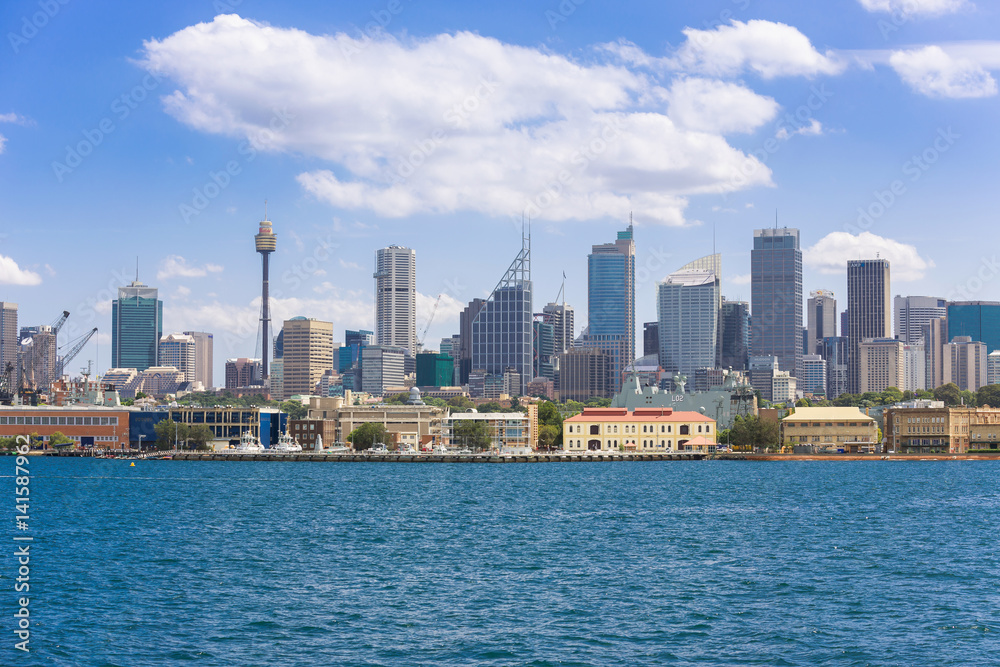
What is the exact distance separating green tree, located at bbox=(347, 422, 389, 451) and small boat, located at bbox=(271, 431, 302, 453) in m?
9.97

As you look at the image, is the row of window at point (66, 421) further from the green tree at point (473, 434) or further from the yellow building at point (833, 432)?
the yellow building at point (833, 432)

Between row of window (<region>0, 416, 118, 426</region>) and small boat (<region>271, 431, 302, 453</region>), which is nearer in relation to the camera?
small boat (<region>271, 431, 302, 453</region>)

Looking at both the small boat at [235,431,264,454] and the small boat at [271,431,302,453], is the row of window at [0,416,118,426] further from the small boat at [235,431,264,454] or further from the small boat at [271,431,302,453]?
the small boat at [271,431,302,453]

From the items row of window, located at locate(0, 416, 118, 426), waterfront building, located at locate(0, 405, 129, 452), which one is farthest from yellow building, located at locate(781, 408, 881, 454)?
row of window, located at locate(0, 416, 118, 426)

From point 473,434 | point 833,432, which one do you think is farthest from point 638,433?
point 833,432

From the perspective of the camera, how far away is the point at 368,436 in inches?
6919

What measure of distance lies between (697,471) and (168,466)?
225 feet

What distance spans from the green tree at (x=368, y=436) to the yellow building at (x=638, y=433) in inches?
1143

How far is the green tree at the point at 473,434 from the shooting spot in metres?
172

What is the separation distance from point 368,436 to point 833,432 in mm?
73027

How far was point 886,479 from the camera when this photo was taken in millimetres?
114875

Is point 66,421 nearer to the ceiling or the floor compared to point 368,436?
nearer to the ceiling

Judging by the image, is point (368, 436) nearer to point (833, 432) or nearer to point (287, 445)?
point (287, 445)

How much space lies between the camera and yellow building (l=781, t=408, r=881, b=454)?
577 feet
